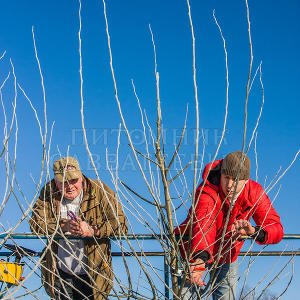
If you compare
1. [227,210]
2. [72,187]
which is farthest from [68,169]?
[227,210]

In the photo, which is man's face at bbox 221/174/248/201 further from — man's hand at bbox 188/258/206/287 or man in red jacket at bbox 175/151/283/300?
man's hand at bbox 188/258/206/287

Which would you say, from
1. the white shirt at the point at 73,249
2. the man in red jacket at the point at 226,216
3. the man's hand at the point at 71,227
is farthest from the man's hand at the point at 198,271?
the white shirt at the point at 73,249

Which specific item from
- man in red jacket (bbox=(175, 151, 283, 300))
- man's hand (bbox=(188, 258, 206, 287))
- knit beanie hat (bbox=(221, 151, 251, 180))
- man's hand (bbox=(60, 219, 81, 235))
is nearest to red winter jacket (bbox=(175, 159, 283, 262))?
man in red jacket (bbox=(175, 151, 283, 300))

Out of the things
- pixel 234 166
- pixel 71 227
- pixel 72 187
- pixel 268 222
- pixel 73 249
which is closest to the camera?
pixel 234 166

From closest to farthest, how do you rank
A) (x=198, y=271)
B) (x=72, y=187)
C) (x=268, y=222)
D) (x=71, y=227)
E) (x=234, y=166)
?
(x=198, y=271) → (x=234, y=166) → (x=268, y=222) → (x=71, y=227) → (x=72, y=187)

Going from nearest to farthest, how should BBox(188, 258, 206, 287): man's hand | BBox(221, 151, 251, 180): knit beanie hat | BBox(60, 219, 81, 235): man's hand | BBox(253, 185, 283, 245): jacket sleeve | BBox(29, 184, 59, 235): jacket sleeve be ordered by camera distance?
1. BBox(188, 258, 206, 287): man's hand
2. BBox(29, 184, 59, 235): jacket sleeve
3. BBox(221, 151, 251, 180): knit beanie hat
4. BBox(253, 185, 283, 245): jacket sleeve
5. BBox(60, 219, 81, 235): man's hand

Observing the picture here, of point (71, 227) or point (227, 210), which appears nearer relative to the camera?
point (227, 210)

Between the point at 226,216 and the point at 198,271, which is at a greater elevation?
the point at 226,216

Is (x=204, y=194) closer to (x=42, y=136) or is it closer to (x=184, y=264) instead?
(x=184, y=264)

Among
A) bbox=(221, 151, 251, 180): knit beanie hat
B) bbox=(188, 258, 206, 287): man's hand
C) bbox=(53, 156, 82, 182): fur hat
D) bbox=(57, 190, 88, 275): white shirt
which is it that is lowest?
bbox=(188, 258, 206, 287): man's hand

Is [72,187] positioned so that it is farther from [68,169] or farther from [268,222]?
[268,222]

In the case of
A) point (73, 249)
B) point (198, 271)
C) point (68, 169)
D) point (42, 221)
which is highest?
point (68, 169)

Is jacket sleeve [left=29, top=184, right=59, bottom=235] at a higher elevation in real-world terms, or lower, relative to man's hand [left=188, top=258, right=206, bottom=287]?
higher

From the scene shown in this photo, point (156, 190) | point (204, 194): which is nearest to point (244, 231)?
point (204, 194)
